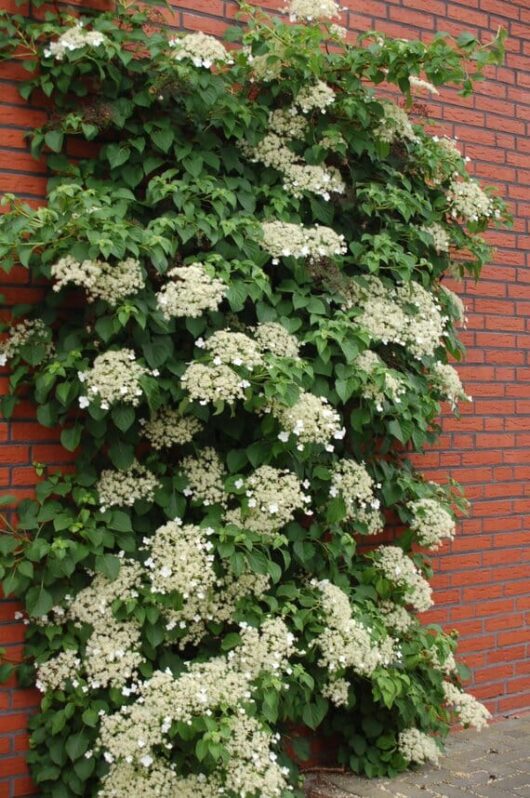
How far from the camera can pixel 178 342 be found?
3641 mm

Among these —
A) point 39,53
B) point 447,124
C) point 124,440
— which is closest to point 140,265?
point 124,440

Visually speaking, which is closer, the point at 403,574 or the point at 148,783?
the point at 148,783

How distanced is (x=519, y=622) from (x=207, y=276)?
8.57 feet

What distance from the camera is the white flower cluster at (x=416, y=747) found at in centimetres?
393

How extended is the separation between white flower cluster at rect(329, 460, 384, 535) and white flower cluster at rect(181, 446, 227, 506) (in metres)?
0.44

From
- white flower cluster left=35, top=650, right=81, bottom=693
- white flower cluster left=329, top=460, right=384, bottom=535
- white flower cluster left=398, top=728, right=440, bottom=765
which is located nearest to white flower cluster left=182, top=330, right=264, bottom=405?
white flower cluster left=329, top=460, right=384, bottom=535

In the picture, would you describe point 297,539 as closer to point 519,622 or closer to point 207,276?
point 207,276

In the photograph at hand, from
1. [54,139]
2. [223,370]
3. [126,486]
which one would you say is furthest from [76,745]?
[54,139]

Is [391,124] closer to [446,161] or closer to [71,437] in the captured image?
[446,161]

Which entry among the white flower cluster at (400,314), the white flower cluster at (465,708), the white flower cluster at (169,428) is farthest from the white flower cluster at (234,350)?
the white flower cluster at (465,708)

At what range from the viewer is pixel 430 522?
4.18m

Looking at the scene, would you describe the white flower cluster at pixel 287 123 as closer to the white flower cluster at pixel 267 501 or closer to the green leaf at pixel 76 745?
the white flower cluster at pixel 267 501

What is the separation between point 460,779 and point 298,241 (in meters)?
2.06

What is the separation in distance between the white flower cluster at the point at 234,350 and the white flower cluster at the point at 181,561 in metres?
0.55
